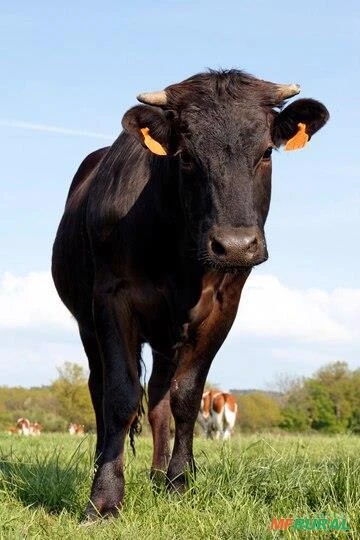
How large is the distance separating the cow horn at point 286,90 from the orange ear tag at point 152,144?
80cm

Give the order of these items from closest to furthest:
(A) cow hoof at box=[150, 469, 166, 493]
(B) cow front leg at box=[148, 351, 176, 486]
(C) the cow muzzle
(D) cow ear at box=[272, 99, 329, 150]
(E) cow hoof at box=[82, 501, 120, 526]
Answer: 1. (C) the cow muzzle
2. (E) cow hoof at box=[82, 501, 120, 526]
3. (D) cow ear at box=[272, 99, 329, 150]
4. (A) cow hoof at box=[150, 469, 166, 493]
5. (B) cow front leg at box=[148, 351, 176, 486]

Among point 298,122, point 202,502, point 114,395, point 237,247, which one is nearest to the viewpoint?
point 237,247

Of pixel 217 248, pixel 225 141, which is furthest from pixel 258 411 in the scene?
pixel 217 248

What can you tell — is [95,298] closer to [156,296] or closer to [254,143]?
[156,296]

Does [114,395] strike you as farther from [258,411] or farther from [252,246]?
[258,411]

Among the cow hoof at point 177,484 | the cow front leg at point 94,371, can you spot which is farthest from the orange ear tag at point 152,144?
the cow front leg at point 94,371

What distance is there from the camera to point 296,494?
4.86 meters

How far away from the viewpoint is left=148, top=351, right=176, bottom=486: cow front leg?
21.6 ft

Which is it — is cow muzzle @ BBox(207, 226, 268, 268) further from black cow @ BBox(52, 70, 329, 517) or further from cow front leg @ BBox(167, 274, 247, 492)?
cow front leg @ BBox(167, 274, 247, 492)

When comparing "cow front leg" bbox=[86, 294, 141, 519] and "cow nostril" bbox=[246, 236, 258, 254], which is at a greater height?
"cow nostril" bbox=[246, 236, 258, 254]

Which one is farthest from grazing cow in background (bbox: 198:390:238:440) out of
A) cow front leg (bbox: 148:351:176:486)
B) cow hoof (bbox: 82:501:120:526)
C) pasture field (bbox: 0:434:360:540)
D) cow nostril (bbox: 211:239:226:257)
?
cow nostril (bbox: 211:239:226:257)

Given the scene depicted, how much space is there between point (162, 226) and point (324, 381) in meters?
81.5

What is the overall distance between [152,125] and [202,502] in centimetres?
217

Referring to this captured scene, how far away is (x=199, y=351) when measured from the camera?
5.89 metres
